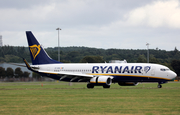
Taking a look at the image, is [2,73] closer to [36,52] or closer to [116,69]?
[36,52]

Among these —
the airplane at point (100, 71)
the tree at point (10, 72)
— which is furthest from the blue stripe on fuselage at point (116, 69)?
the tree at point (10, 72)

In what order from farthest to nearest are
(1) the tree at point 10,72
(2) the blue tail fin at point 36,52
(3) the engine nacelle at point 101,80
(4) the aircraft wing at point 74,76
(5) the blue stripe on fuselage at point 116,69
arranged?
(1) the tree at point 10,72 < (2) the blue tail fin at point 36,52 < (4) the aircraft wing at point 74,76 < (5) the blue stripe on fuselage at point 116,69 < (3) the engine nacelle at point 101,80

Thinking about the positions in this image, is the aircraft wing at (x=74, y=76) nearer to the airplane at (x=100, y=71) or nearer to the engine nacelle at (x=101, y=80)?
the airplane at (x=100, y=71)

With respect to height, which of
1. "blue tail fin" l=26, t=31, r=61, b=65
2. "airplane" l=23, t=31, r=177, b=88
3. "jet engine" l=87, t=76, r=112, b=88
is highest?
"blue tail fin" l=26, t=31, r=61, b=65

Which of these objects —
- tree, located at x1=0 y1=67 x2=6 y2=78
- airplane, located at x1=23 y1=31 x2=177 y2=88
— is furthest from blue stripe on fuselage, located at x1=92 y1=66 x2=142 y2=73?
tree, located at x1=0 y1=67 x2=6 y2=78

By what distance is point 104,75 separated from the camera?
53.7 metres

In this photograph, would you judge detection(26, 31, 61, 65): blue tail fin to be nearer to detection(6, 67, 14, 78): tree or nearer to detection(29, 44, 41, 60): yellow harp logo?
detection(29, 44, 41, 60): yellow harp logo

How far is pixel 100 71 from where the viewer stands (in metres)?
54.4

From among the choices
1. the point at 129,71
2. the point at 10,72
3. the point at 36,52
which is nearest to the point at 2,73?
the point at 10,72

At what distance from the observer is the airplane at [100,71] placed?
4991 centimetres

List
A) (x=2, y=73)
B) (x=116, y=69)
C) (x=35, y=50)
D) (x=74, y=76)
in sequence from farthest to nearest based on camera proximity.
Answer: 1. (x=2, y=73)
2. (x=35, y=50)
3. (x=74, y=76)
4. (x=116, y=69)

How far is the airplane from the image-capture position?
49.9m

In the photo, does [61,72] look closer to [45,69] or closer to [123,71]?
[45,69]

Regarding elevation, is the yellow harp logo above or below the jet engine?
above
